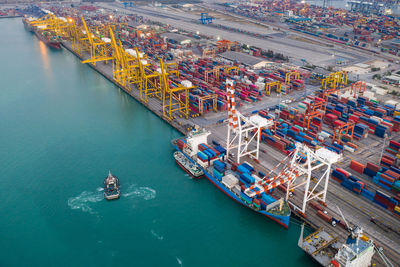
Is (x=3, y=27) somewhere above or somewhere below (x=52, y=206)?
above

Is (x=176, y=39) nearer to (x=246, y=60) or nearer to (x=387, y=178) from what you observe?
(x=246, y=60)

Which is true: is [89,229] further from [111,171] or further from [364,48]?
[364,48]

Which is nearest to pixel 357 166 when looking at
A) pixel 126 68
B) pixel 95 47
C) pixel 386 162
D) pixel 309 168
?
pixel 386 162

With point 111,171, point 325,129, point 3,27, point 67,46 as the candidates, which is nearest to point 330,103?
point 325,129

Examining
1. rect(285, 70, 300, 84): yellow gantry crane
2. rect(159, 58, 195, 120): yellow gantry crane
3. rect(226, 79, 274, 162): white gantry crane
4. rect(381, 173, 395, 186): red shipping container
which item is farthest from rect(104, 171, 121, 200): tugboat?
rect(285, 70, 300, 84): yellow gantry crane

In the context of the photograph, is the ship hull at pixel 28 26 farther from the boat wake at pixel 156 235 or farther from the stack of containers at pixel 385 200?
the stack of containers at pixel 385 200

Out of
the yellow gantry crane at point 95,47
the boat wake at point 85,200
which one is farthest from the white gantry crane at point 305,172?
the yellow gantry crane at point 95,47

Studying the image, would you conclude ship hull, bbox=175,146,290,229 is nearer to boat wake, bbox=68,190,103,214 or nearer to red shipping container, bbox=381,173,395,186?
boat wake, bbox=68,190,103,214
